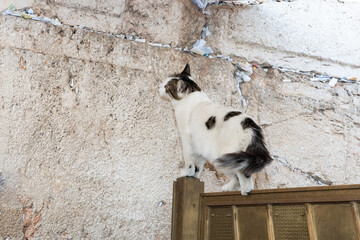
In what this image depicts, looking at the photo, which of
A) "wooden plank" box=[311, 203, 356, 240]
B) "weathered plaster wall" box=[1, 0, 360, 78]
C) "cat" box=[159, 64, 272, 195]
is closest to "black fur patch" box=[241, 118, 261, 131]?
"cat" box=[159, 64, 272, 195]

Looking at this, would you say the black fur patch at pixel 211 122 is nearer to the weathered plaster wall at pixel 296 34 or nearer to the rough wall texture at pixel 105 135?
the rough wall texture at pixel 105 135

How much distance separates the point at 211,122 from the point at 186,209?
1.34 ft

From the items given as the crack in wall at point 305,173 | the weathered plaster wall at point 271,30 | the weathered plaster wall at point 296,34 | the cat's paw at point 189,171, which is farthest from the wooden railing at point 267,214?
the weathered plaster wall at point 296,34

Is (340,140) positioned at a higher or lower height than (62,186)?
higher

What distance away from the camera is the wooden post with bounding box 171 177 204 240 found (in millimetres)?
1648

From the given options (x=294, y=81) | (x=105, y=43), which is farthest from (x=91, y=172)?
(x=294, y=81)

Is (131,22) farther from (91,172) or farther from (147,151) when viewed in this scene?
(91,172)

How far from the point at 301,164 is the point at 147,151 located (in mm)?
1031

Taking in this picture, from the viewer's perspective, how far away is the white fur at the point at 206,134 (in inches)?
64.3

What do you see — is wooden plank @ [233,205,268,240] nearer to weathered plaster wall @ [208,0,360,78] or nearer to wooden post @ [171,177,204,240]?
wooden post @ [171,177,204,240]

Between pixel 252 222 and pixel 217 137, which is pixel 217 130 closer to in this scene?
pixel 217 137

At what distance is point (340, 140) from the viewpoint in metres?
2.72

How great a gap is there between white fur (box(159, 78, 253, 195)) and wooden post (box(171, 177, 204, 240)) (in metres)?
0.14

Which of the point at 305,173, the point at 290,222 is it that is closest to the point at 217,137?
the point at 290,222
